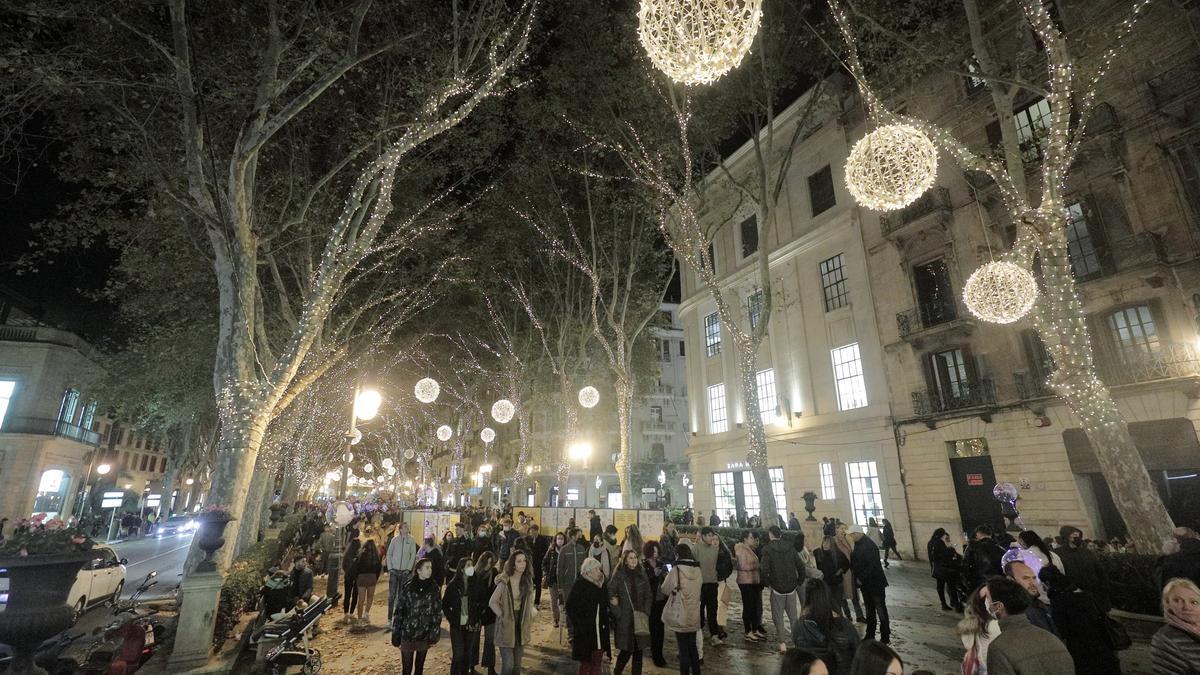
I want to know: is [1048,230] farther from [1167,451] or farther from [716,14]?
[1167,451]

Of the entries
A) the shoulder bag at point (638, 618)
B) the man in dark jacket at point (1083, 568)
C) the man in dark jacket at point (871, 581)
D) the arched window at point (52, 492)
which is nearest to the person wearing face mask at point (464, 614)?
the shoulder bag at point (638, 618)

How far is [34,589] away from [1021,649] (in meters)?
8.60

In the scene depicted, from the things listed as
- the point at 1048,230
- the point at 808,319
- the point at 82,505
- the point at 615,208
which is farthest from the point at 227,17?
the point at 82,505

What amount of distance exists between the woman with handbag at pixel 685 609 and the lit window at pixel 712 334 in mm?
21366

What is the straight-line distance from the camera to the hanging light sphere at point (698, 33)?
5094mm

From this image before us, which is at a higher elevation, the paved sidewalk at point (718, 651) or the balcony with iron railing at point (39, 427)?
the balcony with iron railing at point (39, 427)

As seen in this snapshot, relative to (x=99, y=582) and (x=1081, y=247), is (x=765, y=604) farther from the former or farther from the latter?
(x=99, y=582)

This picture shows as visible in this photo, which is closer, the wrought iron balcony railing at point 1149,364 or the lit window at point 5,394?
the wrought iron balcony railing at point 1149,364

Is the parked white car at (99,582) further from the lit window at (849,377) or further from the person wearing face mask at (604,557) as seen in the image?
the lit window at (849,377)

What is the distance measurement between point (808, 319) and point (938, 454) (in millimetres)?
7431

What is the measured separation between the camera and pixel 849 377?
20766 mm

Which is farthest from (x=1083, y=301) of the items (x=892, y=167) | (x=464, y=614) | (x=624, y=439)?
(x=464, y=614)

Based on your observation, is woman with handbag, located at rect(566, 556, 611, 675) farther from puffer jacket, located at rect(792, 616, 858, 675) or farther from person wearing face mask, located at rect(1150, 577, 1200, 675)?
person wearing face mask, located at rect(1150, 577, 1200, 675)

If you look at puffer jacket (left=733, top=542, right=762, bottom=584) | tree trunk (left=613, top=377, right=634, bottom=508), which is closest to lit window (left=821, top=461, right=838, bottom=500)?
tree trunk (left=613, top=377, right=634, bottom=508)
